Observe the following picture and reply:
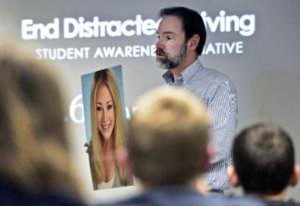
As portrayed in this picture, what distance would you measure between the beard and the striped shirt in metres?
0.05

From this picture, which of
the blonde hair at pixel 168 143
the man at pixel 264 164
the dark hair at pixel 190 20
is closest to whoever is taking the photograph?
the blonde hair at pixel 168 143

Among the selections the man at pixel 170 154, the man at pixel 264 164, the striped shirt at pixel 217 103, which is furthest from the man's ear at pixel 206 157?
the striped shirt at pixel 217 103

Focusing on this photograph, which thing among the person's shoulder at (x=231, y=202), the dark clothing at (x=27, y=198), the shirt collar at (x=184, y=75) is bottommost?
the person's shoulder at (x=231, y=202)

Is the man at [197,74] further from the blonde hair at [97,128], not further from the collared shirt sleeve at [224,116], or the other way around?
the blonde hair at [97,128]

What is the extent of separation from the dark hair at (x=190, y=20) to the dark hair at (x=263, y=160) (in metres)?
2.92

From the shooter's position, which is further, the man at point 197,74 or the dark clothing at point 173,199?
the man at point 197,74

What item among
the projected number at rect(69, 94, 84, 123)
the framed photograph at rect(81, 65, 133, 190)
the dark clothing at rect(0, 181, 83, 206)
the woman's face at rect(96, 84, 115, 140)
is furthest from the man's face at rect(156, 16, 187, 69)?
the dark clothing at rect(0, 181, 83, 206)

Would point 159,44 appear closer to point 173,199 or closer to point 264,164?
point 264,164

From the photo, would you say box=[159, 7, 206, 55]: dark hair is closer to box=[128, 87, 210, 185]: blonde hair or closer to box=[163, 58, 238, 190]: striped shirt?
box=[163, 58, 238, 190]: striped shirt

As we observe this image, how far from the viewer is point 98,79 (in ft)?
18.5

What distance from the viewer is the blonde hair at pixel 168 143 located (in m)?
1.96

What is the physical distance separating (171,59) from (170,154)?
3728 millimetres

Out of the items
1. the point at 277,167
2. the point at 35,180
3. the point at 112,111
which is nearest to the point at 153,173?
the point at 35,180

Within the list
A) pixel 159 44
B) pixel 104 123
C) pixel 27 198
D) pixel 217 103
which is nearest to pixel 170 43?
pixel 159 44
